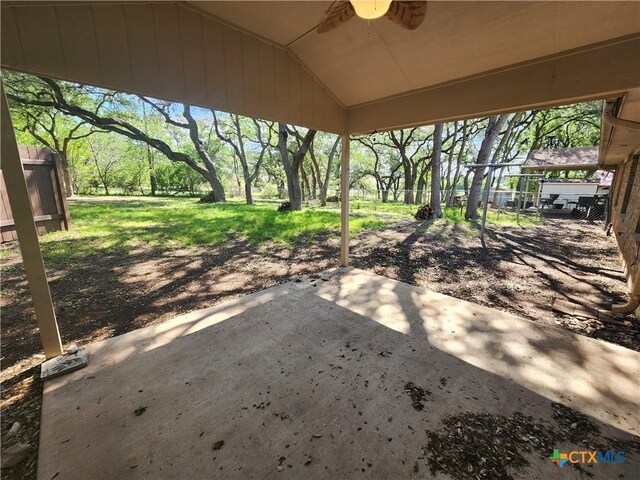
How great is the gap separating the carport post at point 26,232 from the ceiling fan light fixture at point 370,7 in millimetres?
2309

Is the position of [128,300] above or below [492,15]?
below

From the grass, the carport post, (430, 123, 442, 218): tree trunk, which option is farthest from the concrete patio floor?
(430, 123, 442, 218): tree trunk

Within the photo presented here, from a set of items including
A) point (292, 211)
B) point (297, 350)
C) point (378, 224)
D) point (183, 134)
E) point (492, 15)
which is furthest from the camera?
point (183, 134)

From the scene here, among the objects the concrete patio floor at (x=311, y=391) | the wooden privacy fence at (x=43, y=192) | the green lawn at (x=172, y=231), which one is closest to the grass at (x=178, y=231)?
the green lawn at (x=172, y=231)

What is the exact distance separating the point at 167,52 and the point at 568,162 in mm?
16768

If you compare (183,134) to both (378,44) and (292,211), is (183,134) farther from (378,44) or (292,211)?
(378,44)

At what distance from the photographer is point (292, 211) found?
1157 centimetres

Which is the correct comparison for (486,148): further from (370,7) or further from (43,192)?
(43,192)

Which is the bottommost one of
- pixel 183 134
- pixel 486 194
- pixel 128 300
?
pixel 128 300

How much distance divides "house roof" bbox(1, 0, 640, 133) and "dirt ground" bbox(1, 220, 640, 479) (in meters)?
2.26

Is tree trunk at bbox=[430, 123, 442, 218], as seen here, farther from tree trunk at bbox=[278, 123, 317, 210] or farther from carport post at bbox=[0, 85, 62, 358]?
carport post at bbox=[0, 85, 62, 358]

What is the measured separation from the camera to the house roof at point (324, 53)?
5.99 feet

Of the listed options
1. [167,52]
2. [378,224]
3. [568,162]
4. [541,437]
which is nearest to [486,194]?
[378,224]

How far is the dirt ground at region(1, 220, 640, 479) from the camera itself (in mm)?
2602
